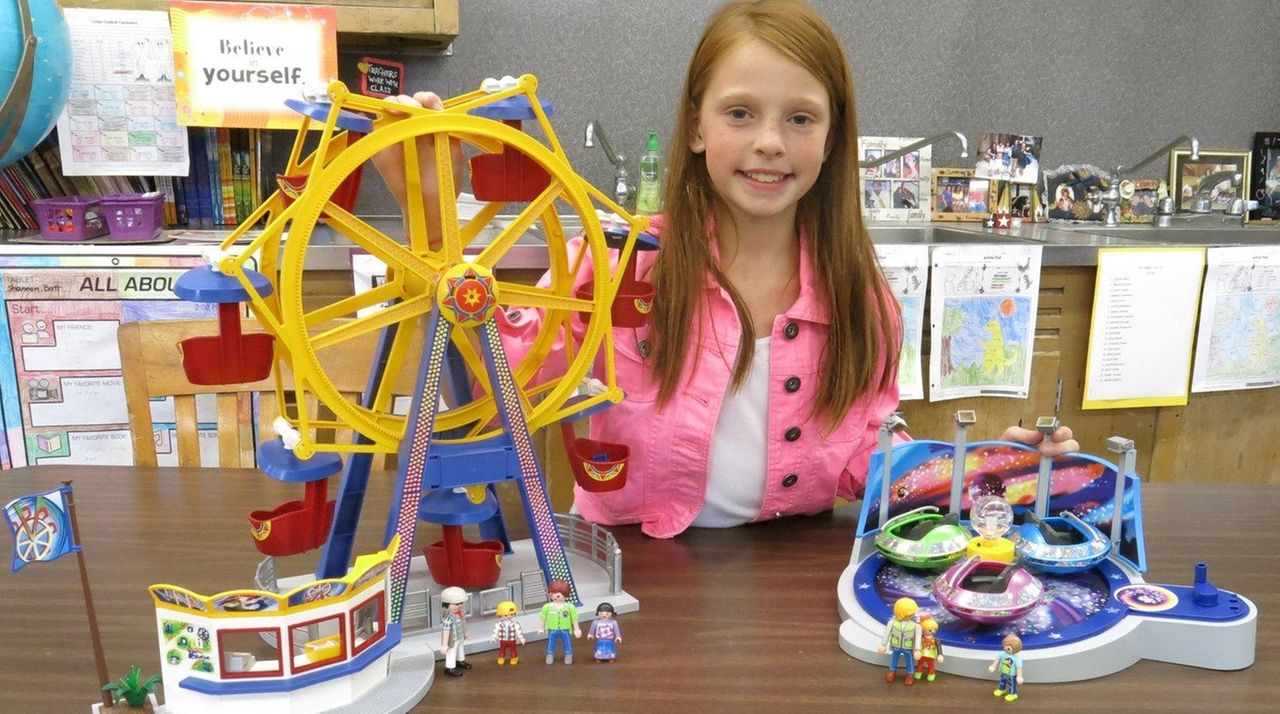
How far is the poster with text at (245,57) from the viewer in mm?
2322

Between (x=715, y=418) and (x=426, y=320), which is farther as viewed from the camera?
(x=715, y=418)

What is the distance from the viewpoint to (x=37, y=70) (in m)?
→ 2.06

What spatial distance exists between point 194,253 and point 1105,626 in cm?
191

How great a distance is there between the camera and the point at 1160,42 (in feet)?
10.0

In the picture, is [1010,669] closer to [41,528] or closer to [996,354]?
[41,528]

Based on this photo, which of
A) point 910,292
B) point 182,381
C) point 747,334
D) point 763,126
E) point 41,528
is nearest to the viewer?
point 41,528

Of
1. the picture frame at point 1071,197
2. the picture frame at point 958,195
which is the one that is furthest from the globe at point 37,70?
the picture frame at point 1071,197

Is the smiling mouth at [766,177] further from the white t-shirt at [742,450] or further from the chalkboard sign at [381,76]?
the chalkboard sign at [381,76]

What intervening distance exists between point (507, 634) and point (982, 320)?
1.84m

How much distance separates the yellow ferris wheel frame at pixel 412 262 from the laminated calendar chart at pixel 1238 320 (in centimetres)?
207

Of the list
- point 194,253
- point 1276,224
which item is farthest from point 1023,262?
point 194,253

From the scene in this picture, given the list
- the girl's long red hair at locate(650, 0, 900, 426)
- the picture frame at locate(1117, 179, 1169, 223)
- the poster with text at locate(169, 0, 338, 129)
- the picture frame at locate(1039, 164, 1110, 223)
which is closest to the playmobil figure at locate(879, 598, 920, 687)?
the girl's long red hair at locate(650, 0, 900, 426)

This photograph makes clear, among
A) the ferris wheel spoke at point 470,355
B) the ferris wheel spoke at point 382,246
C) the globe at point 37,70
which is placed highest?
the globe at point 37,70

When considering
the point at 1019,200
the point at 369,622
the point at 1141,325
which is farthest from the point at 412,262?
the point at 1019,200
